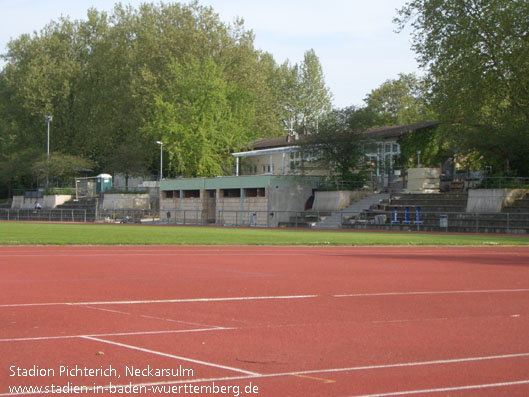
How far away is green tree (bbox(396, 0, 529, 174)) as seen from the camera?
45031 millimetres

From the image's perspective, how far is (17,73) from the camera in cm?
8956

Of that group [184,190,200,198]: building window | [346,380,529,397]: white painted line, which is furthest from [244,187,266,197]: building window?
[346,380,529,397]: white painted line

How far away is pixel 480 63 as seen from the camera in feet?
153

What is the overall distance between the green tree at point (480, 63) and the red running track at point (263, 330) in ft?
102

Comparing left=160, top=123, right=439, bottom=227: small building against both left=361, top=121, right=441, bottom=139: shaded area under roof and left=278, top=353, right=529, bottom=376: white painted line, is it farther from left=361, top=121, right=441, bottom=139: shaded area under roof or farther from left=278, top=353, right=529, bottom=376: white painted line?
left=278, top=353, right=529, bottom=376: white painted line

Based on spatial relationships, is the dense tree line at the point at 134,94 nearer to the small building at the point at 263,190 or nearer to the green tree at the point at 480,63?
the small building at the point at 263,190

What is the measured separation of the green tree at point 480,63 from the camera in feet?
148

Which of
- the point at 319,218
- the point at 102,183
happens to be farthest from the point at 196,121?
the point at 319,218

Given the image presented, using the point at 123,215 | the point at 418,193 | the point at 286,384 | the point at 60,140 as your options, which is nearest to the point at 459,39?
the point at 418,193

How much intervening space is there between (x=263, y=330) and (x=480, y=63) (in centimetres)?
4158

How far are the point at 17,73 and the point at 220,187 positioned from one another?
134ft

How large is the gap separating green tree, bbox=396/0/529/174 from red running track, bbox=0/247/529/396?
3097 centimetres

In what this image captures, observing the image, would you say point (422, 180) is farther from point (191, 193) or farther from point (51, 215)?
point (51, 215)

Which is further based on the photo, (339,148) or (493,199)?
(339,148)
